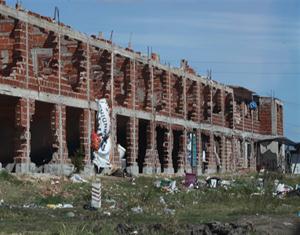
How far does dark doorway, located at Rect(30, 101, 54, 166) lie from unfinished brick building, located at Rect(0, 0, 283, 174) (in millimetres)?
46

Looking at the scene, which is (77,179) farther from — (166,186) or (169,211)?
(169,211)

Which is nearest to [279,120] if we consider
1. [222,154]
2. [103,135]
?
[222,154]

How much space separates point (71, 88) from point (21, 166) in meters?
5.58

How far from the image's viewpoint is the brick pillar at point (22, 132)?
25.7 m

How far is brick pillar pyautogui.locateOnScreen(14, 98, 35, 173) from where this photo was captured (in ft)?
84.4

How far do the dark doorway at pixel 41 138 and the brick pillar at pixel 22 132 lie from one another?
4706 mm

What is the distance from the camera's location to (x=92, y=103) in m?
31.3

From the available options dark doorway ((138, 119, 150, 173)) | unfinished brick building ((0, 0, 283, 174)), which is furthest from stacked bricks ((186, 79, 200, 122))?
dark doorway ((138, 119, 150, 173))

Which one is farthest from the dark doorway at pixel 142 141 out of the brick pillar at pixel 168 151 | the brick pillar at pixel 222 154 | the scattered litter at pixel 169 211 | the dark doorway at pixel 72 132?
the scattered litter at pixel 169 211

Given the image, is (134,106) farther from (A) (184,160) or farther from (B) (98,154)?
(A) (184,160)

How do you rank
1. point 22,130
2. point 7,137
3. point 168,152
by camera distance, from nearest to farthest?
point 22,130, point 7,137, point 168,152

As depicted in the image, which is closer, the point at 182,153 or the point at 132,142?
the point at 132,142

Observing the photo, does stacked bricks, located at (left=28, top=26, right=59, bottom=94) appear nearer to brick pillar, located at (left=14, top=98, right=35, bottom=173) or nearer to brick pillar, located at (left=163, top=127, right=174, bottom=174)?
brick pillar, located at (left=14, top=98, right=35, bottom=173)

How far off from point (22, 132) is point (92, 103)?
5869mm
